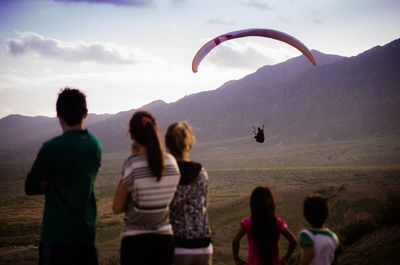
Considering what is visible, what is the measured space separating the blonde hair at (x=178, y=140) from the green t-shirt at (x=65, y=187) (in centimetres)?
72

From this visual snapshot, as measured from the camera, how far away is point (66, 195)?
2.34 m

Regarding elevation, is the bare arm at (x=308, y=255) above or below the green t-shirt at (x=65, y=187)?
below

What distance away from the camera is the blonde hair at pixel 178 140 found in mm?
2900

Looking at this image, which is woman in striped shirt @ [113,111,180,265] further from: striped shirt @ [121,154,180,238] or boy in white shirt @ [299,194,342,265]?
boy in white shirt @ [299,194,342,265]

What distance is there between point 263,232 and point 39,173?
1.94 m

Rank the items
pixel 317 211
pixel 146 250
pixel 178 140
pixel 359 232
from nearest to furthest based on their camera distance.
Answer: pixel 146 250, pixel 178 140, pixel 317 211, pixel 359 232

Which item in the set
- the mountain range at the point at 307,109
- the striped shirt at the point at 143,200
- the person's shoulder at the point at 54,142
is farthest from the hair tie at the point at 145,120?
the mountain range at the point at 307,109

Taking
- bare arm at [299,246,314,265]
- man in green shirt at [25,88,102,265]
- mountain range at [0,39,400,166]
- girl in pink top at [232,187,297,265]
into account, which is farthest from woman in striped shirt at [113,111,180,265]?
mountain range at [0,39,400,166]

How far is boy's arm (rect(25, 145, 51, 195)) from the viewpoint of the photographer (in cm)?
229

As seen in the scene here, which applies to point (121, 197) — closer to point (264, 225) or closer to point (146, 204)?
point (146, 204)

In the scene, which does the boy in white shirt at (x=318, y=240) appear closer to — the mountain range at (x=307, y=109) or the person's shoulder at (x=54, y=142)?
the person's shoulder at (x=54, y=142)

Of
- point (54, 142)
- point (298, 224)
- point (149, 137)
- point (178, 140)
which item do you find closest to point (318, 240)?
point (178, 140)

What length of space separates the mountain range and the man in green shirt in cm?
6998

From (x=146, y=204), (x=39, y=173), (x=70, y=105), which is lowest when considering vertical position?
(x=146, y=204)
